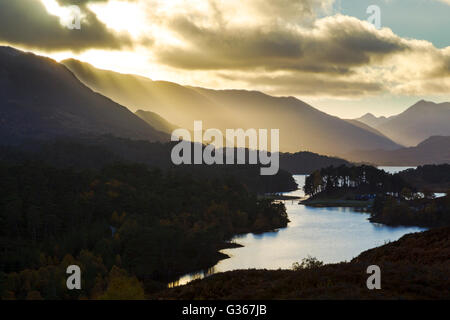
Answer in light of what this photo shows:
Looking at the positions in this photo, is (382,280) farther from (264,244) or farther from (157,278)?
(264,244)

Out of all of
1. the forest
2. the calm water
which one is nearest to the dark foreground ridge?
the forest

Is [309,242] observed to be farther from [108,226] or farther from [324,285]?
[324,285]

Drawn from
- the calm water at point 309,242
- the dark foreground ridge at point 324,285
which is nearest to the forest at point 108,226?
the calm water at point 309,242

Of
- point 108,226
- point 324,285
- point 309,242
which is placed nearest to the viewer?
point 324,285

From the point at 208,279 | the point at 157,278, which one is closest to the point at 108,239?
the point at 157,278

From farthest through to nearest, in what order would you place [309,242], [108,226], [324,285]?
[309,242], [108,226], [324,285]

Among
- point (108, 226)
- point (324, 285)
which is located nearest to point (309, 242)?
point (108, 226)

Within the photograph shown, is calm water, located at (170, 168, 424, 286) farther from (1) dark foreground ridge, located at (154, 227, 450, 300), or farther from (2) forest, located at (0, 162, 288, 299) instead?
(1) dark foreground ridge, located at (154, 227, 450, 300)
